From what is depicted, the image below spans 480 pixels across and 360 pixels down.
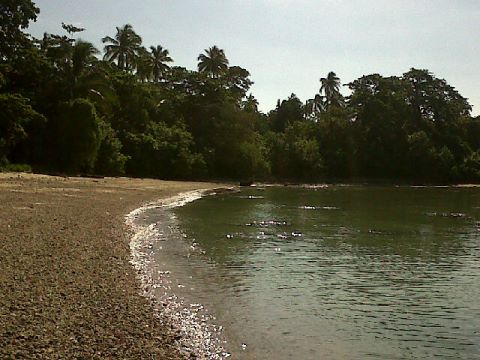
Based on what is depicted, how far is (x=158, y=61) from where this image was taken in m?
79.8

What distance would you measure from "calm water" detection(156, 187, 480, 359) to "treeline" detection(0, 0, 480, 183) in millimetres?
25655

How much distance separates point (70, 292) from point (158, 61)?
238ft

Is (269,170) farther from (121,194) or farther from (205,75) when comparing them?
(121,194)

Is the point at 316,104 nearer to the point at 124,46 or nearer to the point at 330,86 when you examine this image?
the point at 330,86

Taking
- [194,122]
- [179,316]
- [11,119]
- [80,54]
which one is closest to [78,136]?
[11,119]

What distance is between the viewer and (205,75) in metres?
71.2

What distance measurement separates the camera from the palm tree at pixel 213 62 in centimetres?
8306

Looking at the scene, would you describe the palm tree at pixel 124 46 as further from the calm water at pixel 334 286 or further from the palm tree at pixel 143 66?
the calm water at pixel 334 286

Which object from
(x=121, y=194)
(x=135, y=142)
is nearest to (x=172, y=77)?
(x=135, y=142)

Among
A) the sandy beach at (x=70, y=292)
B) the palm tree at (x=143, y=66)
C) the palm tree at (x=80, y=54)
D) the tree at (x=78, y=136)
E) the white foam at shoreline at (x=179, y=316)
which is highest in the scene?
the palm tree at (x=143, y=66)

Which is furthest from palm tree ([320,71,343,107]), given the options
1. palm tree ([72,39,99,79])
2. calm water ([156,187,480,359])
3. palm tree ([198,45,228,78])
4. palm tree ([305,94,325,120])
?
calm water ([156,187,480,359])

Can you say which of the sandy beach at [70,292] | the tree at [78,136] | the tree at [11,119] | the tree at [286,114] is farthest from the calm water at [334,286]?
the tree at [286,114]

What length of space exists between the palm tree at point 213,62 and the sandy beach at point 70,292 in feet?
205

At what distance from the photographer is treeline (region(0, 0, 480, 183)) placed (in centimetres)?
4675
